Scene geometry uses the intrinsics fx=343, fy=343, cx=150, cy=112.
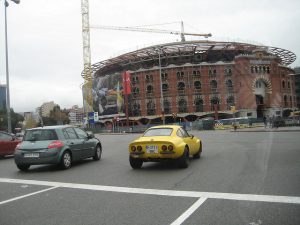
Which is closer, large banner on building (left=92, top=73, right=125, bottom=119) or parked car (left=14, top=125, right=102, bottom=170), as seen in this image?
parked car (left=14, top=125, right=102, bottom=170)

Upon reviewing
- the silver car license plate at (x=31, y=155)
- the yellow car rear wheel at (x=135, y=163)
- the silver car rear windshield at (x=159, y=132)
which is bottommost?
the yellow car rear wheel at (x=135, y=163)

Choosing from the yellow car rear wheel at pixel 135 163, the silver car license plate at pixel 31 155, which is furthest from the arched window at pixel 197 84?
the silver car license plate at pixel 31 155

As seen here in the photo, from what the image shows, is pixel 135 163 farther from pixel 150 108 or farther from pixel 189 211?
pixel 150 108

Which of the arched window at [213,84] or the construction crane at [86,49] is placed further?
the construction crane at [86,49]

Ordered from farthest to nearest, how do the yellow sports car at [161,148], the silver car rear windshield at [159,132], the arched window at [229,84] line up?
the arched window at [229,84], the silver car rear windshield at [159,132], the yellow sports car at [161,148]

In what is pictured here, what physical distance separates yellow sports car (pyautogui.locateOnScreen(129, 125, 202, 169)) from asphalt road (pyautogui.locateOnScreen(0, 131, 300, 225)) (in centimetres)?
36

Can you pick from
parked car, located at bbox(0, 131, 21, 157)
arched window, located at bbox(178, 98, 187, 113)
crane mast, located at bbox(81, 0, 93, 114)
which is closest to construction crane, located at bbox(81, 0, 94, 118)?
crane mast, located at bbox(81, 0, 93, 114)

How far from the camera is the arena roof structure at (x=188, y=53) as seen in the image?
72500mm

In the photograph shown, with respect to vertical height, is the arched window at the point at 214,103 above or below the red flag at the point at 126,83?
below

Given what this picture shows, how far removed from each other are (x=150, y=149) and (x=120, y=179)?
157 centimetres

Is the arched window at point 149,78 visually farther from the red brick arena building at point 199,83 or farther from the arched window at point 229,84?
the arched window at point 229,84

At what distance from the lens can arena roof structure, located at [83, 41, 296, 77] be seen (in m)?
72.5

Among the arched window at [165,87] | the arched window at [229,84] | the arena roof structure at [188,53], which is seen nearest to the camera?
the arena roof structure at [188,53]

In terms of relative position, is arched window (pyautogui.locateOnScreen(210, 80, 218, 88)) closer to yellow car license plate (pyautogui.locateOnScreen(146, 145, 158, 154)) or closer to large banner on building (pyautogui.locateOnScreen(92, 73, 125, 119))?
large banner on building (pyautogui.locateOnScreen(92, 73, 125, 119))
